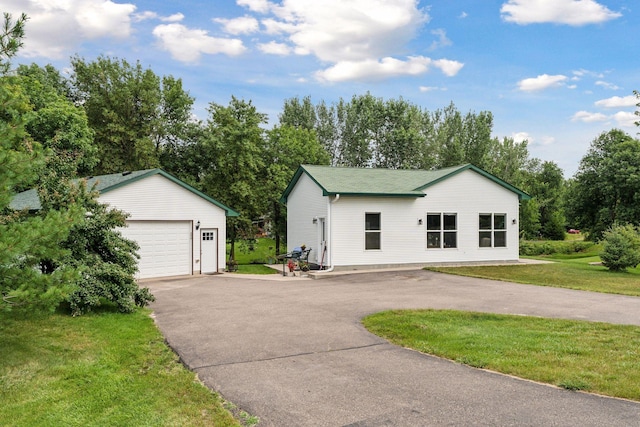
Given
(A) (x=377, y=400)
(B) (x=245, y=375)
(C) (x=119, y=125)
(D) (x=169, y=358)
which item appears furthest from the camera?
(C) (x=119, y=125)

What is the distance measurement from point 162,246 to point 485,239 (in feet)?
43.8

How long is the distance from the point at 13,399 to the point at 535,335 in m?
6.81

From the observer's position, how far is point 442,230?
18688 mm

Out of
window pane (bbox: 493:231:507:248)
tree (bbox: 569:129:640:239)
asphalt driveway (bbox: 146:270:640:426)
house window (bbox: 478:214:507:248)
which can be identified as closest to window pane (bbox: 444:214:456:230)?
house window (bbox: 478:214:507:248)

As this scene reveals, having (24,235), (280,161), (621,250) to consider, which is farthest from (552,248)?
(24,235)

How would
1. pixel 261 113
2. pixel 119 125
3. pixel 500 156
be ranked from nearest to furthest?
1. pixel 261 113
2. pixel 119 125
3. pixel 500 156

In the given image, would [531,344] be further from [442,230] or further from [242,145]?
[242,145]

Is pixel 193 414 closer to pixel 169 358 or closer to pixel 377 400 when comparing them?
pixel 377 400

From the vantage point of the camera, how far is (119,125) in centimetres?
2844

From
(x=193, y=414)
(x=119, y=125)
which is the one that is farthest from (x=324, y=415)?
(x=119, y=125)

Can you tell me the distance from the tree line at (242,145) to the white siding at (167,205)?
1.82 metres

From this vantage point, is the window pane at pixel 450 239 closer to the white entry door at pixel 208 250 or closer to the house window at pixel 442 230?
the house window at pixel 442 230

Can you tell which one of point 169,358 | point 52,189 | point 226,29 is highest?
point 226,29

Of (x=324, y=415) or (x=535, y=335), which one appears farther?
(x=535, y=335)
